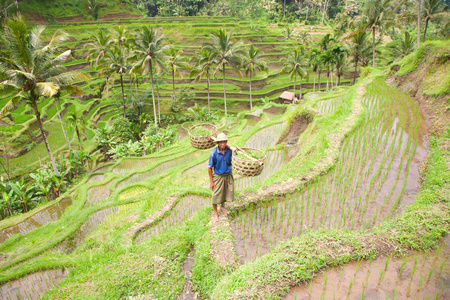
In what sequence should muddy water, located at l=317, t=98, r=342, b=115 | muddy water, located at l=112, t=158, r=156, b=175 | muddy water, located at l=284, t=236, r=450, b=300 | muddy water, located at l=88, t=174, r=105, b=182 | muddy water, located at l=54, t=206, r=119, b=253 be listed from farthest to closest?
muddy water, located at l=112, t=158, r=156, b=175, muddy water, located at l=88, t=174, r=105, b=182, muddy water, located at l=317, t=98, r=342, b=115, muddy water, located at l=54, t=206, r=119, b=253, muddy water, located at l=284, t=236, r=450, b=300

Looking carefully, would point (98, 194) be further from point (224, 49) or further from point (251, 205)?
point (224, 49)

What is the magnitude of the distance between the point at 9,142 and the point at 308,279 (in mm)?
17187

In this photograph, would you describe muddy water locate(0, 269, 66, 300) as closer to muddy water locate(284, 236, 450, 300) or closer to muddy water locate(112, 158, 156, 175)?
muddy water locate(284, 236, 450, 300)

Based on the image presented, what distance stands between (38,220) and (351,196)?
30.8 ft

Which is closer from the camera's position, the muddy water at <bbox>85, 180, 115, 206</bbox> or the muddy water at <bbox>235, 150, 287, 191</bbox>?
the muddy water at <bbox>235, 150, 287, 191</bbox>

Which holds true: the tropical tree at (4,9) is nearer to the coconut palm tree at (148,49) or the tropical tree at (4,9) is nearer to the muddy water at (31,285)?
the coconut palm tree at (148,49)

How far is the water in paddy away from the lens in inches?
163

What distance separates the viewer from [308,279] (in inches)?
122

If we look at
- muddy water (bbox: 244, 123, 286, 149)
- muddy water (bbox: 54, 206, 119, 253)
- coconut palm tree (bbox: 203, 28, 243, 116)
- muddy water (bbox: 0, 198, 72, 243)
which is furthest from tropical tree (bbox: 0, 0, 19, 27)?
muddy water (bbox: 244, 123, 286, 149)

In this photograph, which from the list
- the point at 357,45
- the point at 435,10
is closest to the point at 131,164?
the point at 357,45

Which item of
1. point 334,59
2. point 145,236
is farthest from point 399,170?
point 334,59

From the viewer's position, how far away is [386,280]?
303cm

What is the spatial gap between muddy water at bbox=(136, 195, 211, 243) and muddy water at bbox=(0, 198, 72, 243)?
5.54 m

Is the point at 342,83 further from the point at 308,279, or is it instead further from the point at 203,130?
the point at 308,279
